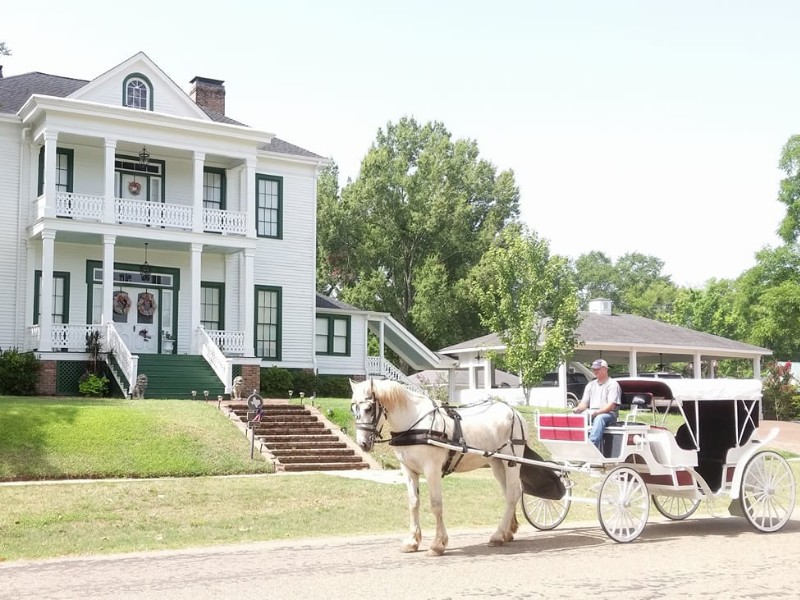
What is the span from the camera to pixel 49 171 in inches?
1013

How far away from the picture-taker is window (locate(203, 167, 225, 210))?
3016cm

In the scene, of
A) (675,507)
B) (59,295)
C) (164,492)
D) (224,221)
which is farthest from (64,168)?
(675,507)

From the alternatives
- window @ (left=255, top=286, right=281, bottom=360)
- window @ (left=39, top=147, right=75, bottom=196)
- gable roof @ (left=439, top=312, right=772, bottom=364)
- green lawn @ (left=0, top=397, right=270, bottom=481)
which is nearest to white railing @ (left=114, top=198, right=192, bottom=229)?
window @ (left=39, top=147, right=75, bottom=196)

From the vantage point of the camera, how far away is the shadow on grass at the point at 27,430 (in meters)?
16.3

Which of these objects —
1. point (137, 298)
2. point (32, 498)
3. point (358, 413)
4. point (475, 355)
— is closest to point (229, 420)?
point (32, 498)

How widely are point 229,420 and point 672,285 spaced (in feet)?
249

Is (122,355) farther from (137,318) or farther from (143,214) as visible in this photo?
(143,214)

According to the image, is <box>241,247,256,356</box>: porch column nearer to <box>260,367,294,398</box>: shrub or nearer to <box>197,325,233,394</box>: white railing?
<box>260,367,294,398</box>: shrub

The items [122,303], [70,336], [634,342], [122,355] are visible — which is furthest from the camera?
[634,342]

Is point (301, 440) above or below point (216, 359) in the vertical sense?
below

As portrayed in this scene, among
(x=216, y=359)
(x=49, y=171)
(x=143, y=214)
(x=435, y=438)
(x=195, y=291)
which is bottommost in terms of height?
(x=435, y=438)

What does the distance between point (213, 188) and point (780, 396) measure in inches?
997

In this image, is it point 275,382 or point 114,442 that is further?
point 275,382

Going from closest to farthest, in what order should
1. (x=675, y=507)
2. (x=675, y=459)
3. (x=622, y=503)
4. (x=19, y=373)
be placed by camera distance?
(x=622, y=503), (x=675, y=459), (x=675, y=507), (x=19, y=373)
